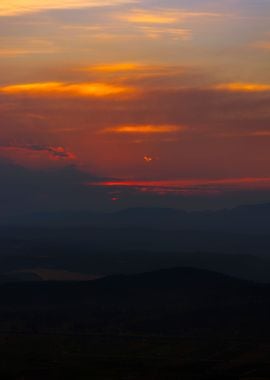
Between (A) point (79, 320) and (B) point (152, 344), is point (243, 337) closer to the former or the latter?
(B) point (152, 344)

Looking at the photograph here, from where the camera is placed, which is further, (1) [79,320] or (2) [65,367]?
(1) [79,320]

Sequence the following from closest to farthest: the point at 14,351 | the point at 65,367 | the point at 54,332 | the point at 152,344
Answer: the point at 65,367 < the point at 14,351 < the point at 152,344 < the point at 54,332

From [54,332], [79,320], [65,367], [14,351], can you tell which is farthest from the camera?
[79,320]

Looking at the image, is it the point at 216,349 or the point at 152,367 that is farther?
the point at 216,349

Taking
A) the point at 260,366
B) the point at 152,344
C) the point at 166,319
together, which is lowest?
the point at 166,319

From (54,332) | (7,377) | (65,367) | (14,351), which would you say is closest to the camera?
(7,377)

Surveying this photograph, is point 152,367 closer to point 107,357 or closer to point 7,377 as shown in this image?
point 107,357

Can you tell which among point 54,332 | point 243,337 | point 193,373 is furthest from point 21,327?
point 193,373

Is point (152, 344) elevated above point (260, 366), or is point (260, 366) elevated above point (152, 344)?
point (260, 366)

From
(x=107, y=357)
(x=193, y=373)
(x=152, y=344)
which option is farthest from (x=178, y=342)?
(x=193, y=373)
